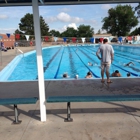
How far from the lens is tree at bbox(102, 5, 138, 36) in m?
61.0

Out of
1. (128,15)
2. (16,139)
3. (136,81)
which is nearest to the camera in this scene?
(16,139)

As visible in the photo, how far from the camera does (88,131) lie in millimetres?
2994

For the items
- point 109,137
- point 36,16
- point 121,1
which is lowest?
point 109,137

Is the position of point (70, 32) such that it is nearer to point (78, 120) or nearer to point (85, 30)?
point (85, 30)

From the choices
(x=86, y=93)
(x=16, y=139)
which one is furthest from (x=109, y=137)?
(x=86, y=93)

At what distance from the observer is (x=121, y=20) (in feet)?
203

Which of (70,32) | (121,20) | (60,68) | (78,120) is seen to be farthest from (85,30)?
(78,120)

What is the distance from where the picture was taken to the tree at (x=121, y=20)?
6100 centimetres

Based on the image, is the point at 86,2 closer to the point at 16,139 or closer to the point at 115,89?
the point at 115,89

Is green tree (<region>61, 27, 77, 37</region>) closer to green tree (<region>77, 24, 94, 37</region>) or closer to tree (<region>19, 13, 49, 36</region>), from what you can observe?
green tree (<region>77, 24, 94, 37</region>)

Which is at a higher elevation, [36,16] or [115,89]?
[36,16]

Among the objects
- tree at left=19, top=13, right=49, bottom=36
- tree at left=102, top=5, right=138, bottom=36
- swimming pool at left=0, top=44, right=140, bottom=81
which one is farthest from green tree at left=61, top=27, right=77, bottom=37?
swimming pool at left=0, top=44, right=140, bottom=81

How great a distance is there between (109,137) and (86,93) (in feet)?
6.99

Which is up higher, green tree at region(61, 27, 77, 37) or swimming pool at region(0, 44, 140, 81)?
green tree at region(61, 27, 77, 37)
